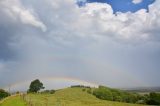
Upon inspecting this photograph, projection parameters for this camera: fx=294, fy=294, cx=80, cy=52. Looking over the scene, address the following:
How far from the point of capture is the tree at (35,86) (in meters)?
184

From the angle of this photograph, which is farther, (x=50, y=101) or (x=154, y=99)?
(x=154, y=99)

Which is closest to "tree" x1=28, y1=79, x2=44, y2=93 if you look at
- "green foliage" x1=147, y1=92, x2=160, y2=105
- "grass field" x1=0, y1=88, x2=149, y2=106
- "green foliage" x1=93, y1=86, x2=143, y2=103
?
"green foliage" x1=93, y1=86, x2=143, y2=103

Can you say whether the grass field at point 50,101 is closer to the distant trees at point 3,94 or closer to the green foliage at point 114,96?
the green foliage at point 114,96

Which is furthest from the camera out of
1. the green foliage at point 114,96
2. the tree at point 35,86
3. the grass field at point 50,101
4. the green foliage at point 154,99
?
the tree at point 35,86

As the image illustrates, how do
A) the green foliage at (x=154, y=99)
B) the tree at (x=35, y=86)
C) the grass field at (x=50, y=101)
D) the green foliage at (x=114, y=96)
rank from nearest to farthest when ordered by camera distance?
the grass field at (x=50, y=101)
the green foliage at (x=154, y=99)
the green foliage at (x=114, y=96)
the tree at (x=35, y=86)

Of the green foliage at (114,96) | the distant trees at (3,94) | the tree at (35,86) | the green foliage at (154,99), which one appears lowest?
the green foliage at (154,99)

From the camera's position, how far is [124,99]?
18662 centimetres

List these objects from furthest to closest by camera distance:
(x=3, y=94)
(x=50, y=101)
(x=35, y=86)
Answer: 1. (x=35, y=86)
2. (x=3, y=94)
3. (x=50, y=101)

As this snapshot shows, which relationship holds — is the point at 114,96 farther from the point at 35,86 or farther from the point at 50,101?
the point at 50,101

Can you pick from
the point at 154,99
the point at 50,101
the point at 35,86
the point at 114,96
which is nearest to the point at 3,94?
the point at 35,86

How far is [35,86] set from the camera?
185 meters

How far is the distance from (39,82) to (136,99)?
202 ft

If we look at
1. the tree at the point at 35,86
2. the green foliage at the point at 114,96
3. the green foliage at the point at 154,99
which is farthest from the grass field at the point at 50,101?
the tree at the point at 35,86

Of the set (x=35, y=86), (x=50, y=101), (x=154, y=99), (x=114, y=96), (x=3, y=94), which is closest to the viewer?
(x=50, y=101)
